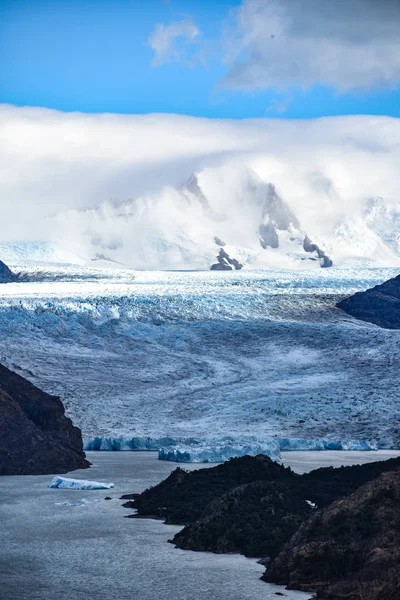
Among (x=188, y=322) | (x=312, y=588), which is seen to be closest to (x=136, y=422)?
(x=188, y=322)

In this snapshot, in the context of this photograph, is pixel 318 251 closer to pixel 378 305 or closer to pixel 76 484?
pixel 378 305

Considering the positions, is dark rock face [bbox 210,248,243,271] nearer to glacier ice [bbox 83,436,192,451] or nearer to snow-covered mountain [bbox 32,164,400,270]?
snow-covered mountain [bbox 32,164,400,270]

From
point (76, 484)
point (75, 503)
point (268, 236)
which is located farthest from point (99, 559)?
point (268, 236)

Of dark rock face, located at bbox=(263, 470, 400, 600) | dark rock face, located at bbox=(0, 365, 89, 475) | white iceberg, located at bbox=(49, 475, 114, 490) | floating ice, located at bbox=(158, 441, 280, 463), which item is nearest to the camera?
dark rock face, located at bbox=(263, 470, 400, 600)

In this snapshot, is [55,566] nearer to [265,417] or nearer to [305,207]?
[265,417]

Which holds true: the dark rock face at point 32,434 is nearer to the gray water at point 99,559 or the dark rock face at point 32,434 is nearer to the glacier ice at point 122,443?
the gray water at point 99,559

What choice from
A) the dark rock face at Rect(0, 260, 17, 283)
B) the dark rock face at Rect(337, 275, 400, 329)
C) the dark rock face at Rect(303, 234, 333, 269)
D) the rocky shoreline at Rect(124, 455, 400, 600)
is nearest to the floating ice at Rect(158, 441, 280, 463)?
the rocky shoreline at Rect(124, 455, 400, 600)
